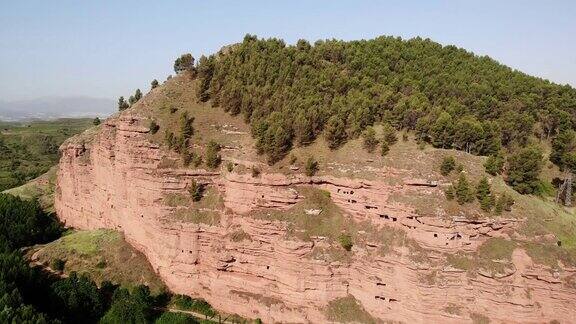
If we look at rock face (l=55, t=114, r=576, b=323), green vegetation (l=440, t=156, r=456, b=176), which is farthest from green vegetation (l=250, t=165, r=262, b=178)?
green vegetation (l=440, t=156, r=456, b=176)

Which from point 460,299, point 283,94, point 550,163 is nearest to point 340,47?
point 283,94

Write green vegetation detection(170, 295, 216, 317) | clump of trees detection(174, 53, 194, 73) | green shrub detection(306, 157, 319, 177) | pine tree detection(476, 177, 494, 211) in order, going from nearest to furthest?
1. pine tree detection(476, 177, 494, 211)
2. green vegetation detection(170, 295, 216, 317)
3. green shrub detection(306, 157, 319, 177)
4. clump of trees detection(174, 53, 194, 73)

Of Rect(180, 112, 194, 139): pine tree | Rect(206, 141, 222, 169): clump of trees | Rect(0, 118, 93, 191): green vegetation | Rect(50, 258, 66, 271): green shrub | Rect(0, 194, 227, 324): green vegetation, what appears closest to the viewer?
Rect(0, 194, 227, 324): green vegetation

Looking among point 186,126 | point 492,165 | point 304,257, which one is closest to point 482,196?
point 492,165

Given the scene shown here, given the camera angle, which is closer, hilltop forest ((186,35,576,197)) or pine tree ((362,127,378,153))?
pine tree ((362,127,378,153))

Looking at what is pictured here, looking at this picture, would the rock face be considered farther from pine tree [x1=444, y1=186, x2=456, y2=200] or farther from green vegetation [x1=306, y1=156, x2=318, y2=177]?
pine tree [x1=444, y1=186, x2=456, y2=200]

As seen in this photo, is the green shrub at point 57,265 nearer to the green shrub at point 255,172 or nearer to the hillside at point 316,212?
the hillside at point 316,212

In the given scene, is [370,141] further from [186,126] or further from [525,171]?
[186,126]

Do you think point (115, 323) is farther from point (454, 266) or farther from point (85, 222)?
point (454, 266)
